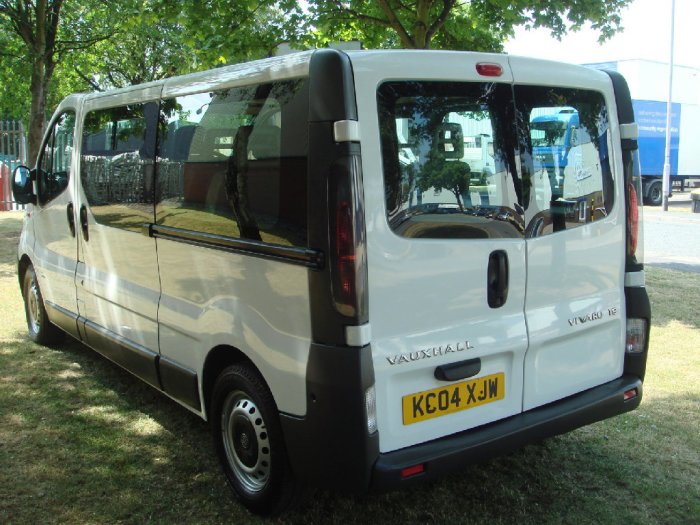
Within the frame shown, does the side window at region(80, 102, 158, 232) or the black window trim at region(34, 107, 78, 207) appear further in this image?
the black window trim at region(34, 107, 78, 207)

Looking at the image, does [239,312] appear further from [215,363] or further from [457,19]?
[457,19]

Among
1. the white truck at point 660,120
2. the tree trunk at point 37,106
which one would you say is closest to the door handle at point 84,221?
the tree trunk at point 37,106

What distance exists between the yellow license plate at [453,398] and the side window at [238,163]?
2.68ft

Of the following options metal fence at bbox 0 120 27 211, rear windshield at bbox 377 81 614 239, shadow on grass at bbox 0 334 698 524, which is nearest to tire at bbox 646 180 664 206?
metal fence at bbox 0 120 27 211

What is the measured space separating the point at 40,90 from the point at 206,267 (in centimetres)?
1290

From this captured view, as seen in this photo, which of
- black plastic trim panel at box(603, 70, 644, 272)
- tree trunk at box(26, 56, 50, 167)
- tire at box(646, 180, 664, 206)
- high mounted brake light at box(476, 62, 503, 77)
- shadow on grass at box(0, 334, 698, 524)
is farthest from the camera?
tire at box(646, 180, 664, 206)

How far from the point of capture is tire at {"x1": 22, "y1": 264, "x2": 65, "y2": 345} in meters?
6.16

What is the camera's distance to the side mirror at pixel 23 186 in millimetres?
5754

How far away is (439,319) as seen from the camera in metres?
2.96

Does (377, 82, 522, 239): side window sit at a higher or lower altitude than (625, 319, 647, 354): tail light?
higher

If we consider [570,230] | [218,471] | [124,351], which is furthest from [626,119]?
[124,351]

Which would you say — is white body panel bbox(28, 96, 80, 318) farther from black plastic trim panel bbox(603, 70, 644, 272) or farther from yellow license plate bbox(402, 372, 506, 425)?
black plastic trim panel bbox(603, 70, 644, 272)

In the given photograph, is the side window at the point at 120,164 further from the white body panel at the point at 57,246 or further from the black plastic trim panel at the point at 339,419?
the black plastic trim panel at the point at 339,419

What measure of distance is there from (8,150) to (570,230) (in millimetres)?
17758
